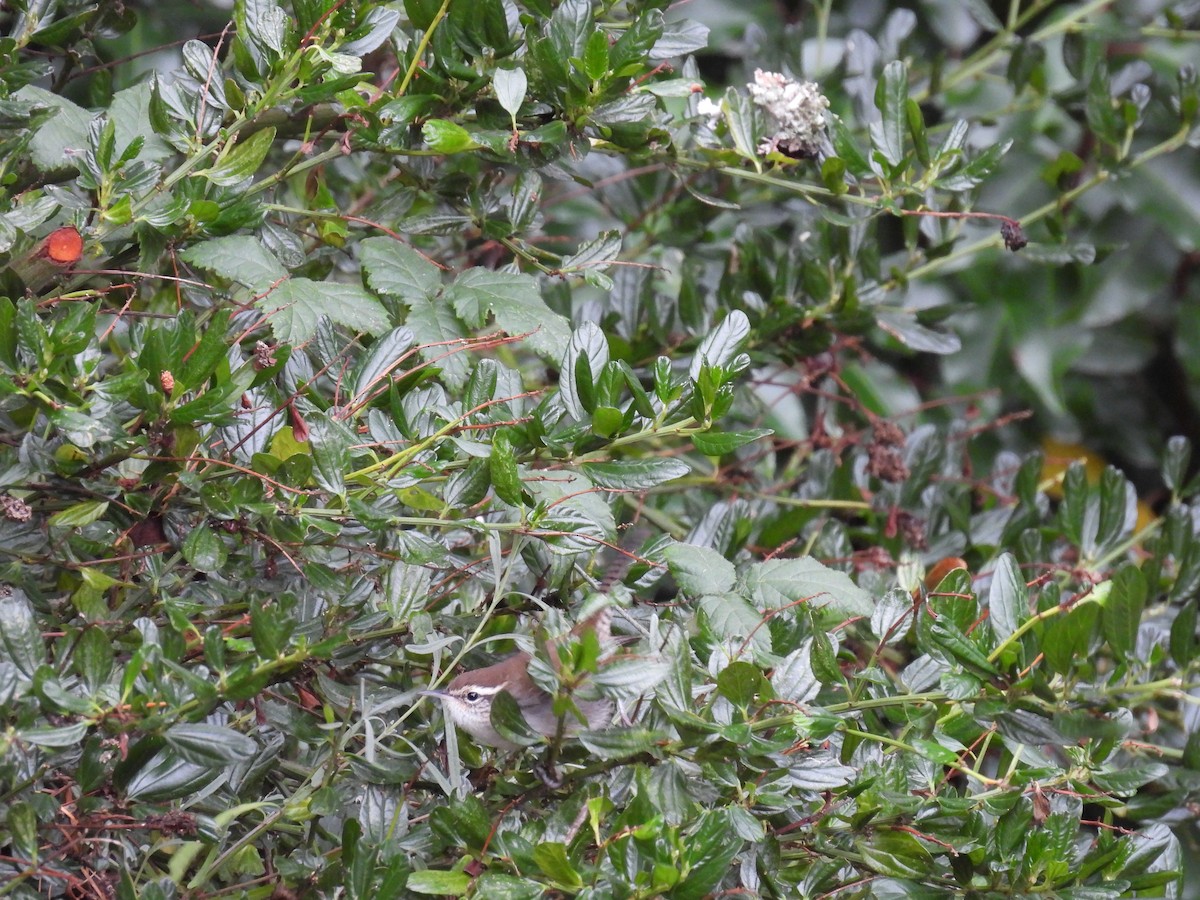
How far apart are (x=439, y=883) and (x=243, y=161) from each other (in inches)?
18.3

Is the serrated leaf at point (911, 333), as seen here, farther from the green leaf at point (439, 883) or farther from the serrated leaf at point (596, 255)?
the green leaf at point (439, 883)

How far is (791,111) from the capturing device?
91 cm

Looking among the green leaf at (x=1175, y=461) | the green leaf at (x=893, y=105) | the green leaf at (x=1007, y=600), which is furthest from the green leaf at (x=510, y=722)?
the green leaf at (x=1175, y=461)

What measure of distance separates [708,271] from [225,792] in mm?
870

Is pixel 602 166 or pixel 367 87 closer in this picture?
pixel 367 87

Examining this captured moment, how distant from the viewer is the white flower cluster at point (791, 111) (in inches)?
35.8

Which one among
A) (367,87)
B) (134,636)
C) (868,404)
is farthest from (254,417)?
(868,404)

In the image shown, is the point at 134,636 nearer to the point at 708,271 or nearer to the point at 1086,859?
the point at 1086,859

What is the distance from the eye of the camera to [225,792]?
0.65 m

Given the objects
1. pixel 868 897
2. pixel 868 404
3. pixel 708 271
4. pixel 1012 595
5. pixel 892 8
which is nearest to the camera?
pixel 868 897

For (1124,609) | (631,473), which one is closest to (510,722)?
(631,473)

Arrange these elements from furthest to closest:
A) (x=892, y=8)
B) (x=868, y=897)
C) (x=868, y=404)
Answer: (x=892, y=8)
(x=868, y=404)
(x=868, y=897)

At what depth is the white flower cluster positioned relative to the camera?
908 mm

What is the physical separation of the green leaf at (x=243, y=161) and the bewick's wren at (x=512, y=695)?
13.9 inches
